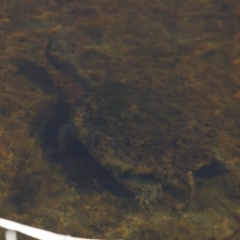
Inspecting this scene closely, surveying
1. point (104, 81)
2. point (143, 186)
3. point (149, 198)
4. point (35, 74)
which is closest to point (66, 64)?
point (35, 74)

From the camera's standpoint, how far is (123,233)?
381 centimetres

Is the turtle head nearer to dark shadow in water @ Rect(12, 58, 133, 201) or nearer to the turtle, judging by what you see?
dark shadow in water @ Rect(12, 58, 133, 201)

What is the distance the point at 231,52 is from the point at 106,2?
2.21 metres

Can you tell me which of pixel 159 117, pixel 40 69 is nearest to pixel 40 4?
pixel 40 69

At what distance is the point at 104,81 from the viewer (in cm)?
545

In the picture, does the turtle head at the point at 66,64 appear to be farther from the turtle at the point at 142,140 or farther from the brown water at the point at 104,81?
the turtle at the point at 142,140

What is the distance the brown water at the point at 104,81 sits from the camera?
3.95 meters

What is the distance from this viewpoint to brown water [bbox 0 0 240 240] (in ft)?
13.0

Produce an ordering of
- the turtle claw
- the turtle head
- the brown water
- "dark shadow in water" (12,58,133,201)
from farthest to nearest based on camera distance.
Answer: the turtle head, "dark shadow in water" (12,58,133,201), the turtle claw, the brown water

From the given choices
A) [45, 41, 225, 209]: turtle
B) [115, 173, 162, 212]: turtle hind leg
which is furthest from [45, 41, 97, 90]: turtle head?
[115, 173, 162, 212]: turtle hind leg

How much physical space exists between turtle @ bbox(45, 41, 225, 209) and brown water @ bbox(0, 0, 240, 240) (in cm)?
21

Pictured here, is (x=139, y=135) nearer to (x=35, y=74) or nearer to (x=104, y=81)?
(x=104, y=81)

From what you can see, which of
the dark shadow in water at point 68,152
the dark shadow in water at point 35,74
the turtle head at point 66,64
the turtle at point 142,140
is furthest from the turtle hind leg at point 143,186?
the dark shadow in water at point 35,74

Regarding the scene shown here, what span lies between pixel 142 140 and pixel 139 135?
0.06m
